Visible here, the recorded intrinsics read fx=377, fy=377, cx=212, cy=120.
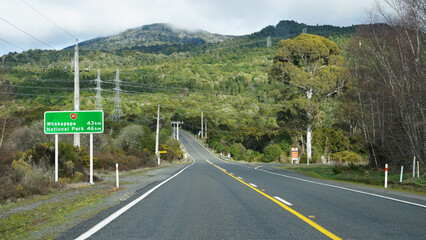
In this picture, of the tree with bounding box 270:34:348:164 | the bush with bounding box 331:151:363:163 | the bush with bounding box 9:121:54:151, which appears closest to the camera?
the bush with bounding box 9:121:54:151

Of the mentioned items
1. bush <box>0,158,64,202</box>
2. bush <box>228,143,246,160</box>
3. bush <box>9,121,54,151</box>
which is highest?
bush <box>9,121,54,151</box>

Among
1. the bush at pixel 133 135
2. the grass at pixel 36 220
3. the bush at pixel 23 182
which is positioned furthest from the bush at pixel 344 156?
the grass at pixel 36 220

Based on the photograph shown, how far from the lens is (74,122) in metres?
19.6

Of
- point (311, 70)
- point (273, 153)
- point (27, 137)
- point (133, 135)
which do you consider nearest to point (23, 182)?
point (27, 137)

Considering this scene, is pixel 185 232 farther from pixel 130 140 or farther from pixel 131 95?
pixel 131 95

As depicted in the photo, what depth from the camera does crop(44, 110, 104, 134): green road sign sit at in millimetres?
19156

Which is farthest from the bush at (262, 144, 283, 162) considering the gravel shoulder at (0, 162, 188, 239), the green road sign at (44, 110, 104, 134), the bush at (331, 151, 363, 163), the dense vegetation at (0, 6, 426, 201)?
the gravel shoulder at (0, 162, 188, 239)

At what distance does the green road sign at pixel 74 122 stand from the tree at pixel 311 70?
33.3 metres

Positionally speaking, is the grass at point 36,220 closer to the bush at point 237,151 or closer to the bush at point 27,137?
the bush at point 27,137

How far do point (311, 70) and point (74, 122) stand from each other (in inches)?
1460

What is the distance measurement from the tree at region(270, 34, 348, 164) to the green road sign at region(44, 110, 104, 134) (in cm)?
3327

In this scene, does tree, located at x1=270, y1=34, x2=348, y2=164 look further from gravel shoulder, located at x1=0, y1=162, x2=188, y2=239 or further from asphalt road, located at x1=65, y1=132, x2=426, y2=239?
gravel shoulder, located at x1=0, y1=162, x2=188, y2=239

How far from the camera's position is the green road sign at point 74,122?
19.2m

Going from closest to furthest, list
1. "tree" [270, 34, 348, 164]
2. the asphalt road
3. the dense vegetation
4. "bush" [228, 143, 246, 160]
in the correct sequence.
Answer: the asphalt road, the dense vegetation, "tree" [270, 34, 348, 164], "bush" [228, 143, 246, 160]
